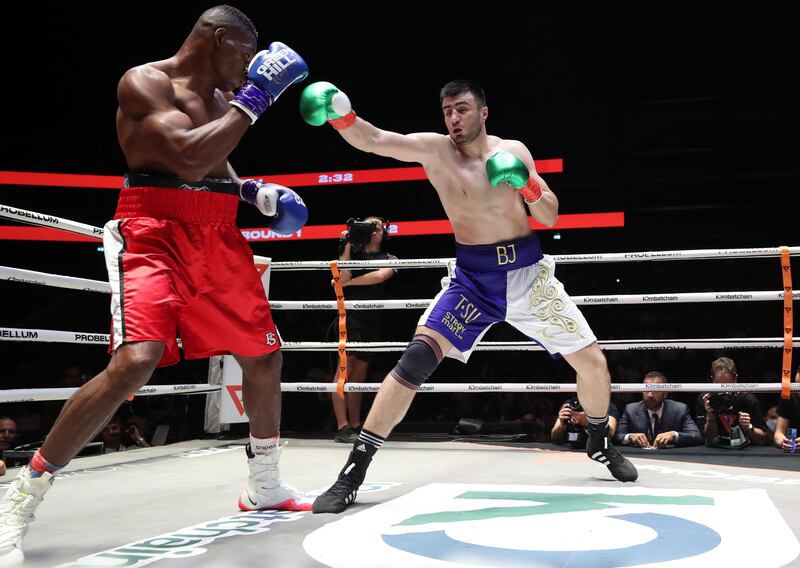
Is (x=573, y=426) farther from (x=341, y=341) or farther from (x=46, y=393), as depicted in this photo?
(x=46, y=393)

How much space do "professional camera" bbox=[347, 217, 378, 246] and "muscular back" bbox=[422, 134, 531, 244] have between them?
1.68 metres

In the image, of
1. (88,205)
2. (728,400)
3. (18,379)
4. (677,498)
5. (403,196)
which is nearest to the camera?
(677,498)

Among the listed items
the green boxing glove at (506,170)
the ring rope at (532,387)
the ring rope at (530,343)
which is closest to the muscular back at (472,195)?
the green boxing glove at (506,170)

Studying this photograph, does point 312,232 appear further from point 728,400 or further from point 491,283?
point 491,283

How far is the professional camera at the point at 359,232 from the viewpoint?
4.22 m

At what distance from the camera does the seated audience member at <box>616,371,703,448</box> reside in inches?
149

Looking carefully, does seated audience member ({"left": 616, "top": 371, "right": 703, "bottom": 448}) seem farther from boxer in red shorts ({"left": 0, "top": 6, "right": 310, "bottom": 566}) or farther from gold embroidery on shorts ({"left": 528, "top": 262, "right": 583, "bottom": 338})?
boxer in red shorts ({"left": 0, "top": 6, "right": 310, "bottom": 566})

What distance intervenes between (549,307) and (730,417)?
1820 mm

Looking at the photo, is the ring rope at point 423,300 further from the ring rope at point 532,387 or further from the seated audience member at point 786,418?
the seated audience member at point 786,418

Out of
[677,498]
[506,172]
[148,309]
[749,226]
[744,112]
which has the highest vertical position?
[744,112]

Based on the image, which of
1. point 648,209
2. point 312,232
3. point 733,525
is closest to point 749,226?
point 648,209

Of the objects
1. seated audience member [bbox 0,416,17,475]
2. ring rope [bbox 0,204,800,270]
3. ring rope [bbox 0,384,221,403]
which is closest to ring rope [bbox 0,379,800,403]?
ring rope [bbox 0,384,221,403]

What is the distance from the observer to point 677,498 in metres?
2.14

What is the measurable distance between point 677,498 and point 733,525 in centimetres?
38
